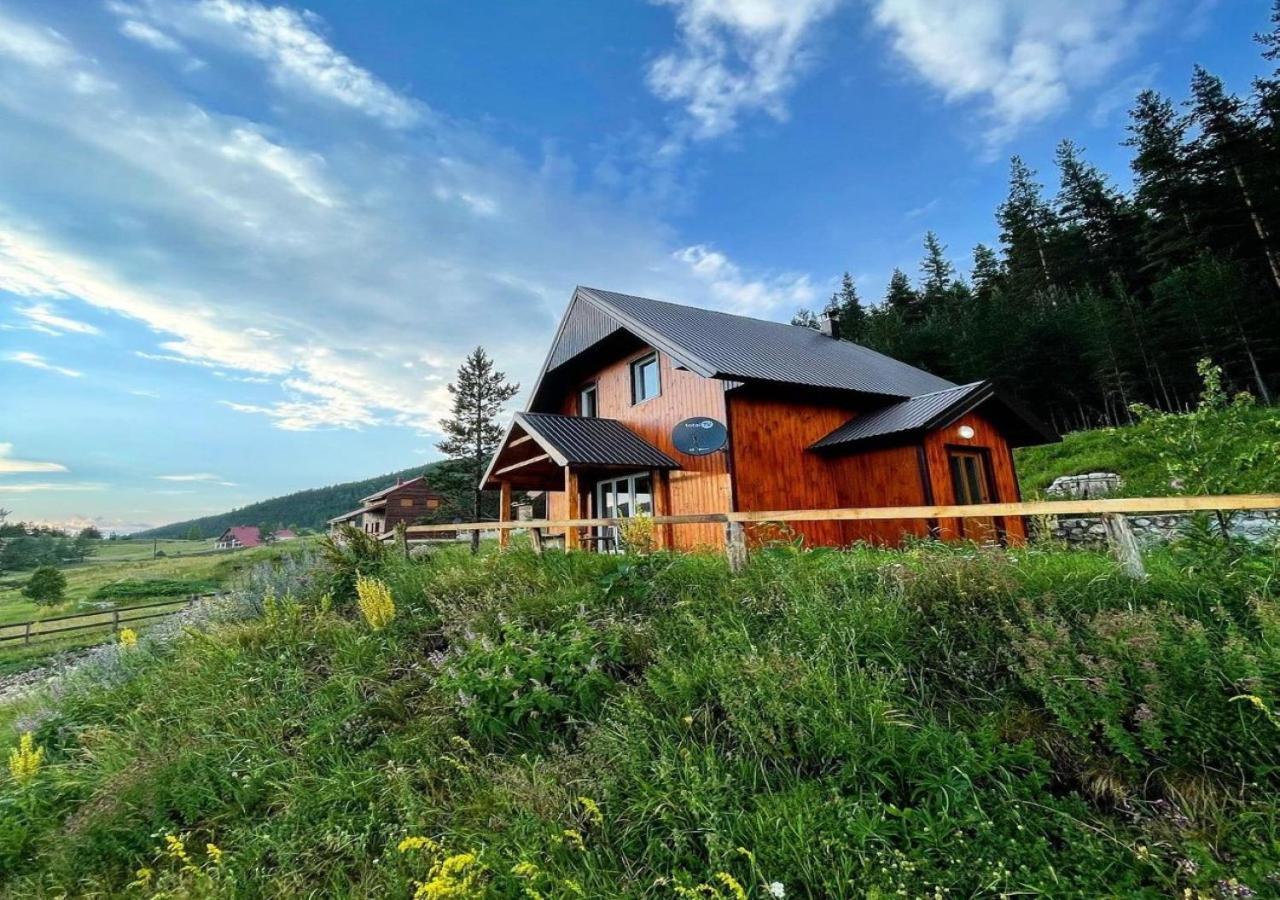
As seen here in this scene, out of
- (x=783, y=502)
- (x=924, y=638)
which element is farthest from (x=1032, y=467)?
(x=924, y=638)

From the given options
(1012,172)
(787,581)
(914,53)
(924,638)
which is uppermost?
(1012,172)

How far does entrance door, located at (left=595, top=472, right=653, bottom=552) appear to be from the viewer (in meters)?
11.6

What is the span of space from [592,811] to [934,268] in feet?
163

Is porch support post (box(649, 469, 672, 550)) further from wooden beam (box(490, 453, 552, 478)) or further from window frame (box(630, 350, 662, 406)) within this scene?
wooden beam (box(490, 453, 552, 478))

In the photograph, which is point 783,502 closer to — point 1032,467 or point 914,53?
point 914,53

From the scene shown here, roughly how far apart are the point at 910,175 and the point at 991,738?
1570cm

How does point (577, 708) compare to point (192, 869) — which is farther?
point (577, 708)

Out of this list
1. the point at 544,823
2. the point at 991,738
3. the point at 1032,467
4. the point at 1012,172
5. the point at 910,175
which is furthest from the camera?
the point at 1012,172

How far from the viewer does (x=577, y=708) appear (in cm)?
343

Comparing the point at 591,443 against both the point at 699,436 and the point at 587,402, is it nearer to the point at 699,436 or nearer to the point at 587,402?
the point at 699,436

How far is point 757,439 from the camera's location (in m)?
10.2

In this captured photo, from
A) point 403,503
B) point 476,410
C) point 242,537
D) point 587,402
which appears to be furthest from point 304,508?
point 587,402

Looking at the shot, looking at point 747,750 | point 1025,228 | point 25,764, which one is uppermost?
point 1025,228

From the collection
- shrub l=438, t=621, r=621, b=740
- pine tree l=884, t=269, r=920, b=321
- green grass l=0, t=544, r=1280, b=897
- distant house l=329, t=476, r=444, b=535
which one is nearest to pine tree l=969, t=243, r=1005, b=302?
pine tree l=884, t=269, r=920, b=321
